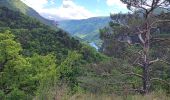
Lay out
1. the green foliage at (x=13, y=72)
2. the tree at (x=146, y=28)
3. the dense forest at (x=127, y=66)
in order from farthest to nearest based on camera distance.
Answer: the green foliage at (x=13, y=72) → the tree at (x=146, y=28) → the dense forest at (x=127, y=66)

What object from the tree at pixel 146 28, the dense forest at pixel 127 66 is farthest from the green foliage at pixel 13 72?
the tree at pixel 146 28

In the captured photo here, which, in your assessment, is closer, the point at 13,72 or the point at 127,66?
the point at 127,66

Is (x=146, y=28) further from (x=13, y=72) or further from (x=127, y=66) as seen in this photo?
(x=13, y=72)

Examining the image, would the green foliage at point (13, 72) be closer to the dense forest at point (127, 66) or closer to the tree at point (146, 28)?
the dense forest at point (127, 66)

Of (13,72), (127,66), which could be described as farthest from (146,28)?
(13,72)

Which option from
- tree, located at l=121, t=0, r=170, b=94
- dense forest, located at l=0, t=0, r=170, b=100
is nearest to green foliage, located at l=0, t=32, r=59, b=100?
dense forest, located at l=0, t=0, r=170, b=100

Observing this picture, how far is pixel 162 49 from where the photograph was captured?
694 inches

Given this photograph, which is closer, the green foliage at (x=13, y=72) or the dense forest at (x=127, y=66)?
the dense forest at (x=127, y=66)

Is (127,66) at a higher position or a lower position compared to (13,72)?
higher

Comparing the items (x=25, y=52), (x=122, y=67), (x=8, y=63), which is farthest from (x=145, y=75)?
(x=25, y=52)

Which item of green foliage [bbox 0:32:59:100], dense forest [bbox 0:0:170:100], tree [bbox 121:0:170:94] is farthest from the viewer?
green foliage [bbox 0:32:59:100]

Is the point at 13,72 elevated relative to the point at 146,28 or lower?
lower

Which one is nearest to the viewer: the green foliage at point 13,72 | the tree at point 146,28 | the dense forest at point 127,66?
the dense forest at point 127,66

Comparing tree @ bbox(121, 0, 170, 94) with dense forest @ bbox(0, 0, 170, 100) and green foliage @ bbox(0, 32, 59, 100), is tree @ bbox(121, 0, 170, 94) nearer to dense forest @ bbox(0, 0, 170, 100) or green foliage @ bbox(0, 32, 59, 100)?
dense forest @ bbox(0, 0, 170, 100)
